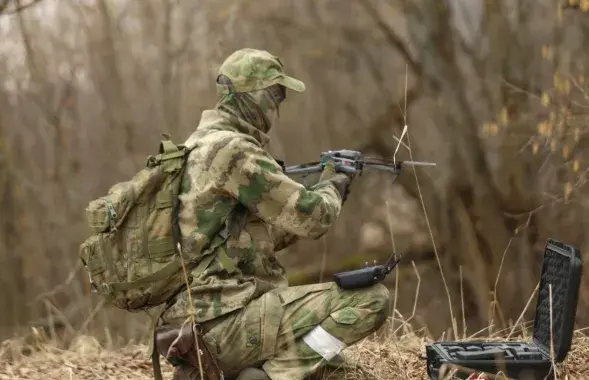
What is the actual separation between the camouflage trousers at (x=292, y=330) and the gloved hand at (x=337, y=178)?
0.50 m

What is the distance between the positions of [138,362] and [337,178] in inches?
71.8

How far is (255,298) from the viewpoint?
3.49 m

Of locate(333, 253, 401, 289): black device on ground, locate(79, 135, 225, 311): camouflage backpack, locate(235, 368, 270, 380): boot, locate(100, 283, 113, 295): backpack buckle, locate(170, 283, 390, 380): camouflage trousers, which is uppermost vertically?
locate(79, 135, 225, 311): camouflage backpack

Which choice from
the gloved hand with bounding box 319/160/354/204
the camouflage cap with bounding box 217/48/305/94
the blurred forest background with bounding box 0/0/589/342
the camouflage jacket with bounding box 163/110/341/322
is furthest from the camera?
the blurred forest background with bounding box 0/0/589/342

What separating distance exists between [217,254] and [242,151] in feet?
1.58

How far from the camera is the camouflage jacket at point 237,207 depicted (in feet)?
11.0

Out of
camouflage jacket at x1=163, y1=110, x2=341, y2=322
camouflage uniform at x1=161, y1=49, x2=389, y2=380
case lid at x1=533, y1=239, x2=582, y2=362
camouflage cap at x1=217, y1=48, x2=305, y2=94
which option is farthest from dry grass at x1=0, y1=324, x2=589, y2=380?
camouflage cap at x1=217, y1=48, x2=305, y2=94

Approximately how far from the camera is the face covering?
11.8ft

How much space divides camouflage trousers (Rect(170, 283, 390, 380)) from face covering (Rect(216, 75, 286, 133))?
813 mm

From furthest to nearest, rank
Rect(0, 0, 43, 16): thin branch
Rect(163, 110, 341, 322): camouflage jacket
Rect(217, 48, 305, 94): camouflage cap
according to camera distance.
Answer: Rect(0, 0, 43, 16): thin branch
Rect(217, 48, 305, 94): camouflage cap
Rect(163, 110, 341, 322): camouflage jacket

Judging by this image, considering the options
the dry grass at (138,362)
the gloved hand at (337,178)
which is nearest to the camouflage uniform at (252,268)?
the gloved hand at (337,178)

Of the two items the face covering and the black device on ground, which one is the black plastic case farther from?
the face covering

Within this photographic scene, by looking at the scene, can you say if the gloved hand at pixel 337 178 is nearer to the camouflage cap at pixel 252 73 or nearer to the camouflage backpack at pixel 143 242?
the camouflage cap at pixel 252 73

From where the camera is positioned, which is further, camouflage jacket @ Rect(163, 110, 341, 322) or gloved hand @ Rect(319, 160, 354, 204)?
gloved hand @ Rect(319, 160, 354, 204)
